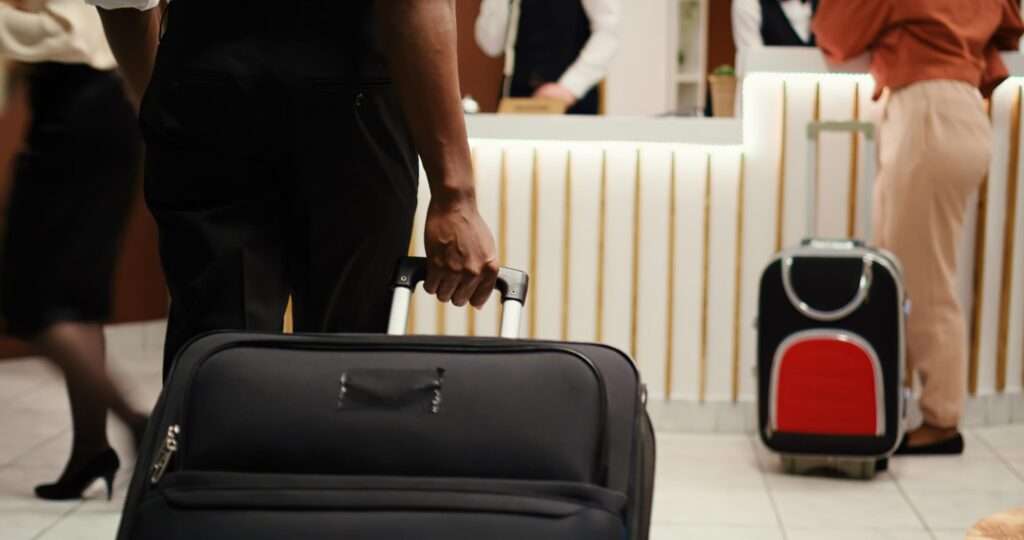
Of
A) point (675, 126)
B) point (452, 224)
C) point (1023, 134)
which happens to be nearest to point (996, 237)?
point (1023, 134)

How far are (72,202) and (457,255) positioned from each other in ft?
5.35

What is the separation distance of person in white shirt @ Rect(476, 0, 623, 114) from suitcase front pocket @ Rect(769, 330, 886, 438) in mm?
1324

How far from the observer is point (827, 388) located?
3.12 m

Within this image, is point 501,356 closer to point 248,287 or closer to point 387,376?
point 387,376

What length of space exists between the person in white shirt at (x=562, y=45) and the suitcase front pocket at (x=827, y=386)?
132 cm

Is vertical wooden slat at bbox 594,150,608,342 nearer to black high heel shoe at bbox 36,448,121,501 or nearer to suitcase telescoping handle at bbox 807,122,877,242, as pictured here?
suitcase telescoping handle at bbox 807,122,877,242

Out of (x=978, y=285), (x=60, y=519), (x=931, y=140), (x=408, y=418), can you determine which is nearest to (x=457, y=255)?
(x=408, y=418)

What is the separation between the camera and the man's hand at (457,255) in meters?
1.34

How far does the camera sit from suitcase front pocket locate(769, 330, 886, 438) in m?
3.09

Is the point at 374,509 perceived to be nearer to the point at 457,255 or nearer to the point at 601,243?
the point at 457,255

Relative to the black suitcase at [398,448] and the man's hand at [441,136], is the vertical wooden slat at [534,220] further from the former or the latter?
the black suitcase at [398,448]

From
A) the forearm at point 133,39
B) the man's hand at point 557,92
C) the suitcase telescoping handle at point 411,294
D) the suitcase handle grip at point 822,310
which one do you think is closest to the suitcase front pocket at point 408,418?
the suitcase telescoping handle at point 411,294

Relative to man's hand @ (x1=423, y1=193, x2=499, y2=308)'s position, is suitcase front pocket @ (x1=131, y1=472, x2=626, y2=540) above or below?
below

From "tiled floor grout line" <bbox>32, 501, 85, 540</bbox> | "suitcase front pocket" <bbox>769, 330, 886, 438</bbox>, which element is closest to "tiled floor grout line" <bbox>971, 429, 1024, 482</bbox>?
"suitcase front pocket" <bbox>769, 330, 886, 438</bbox>
